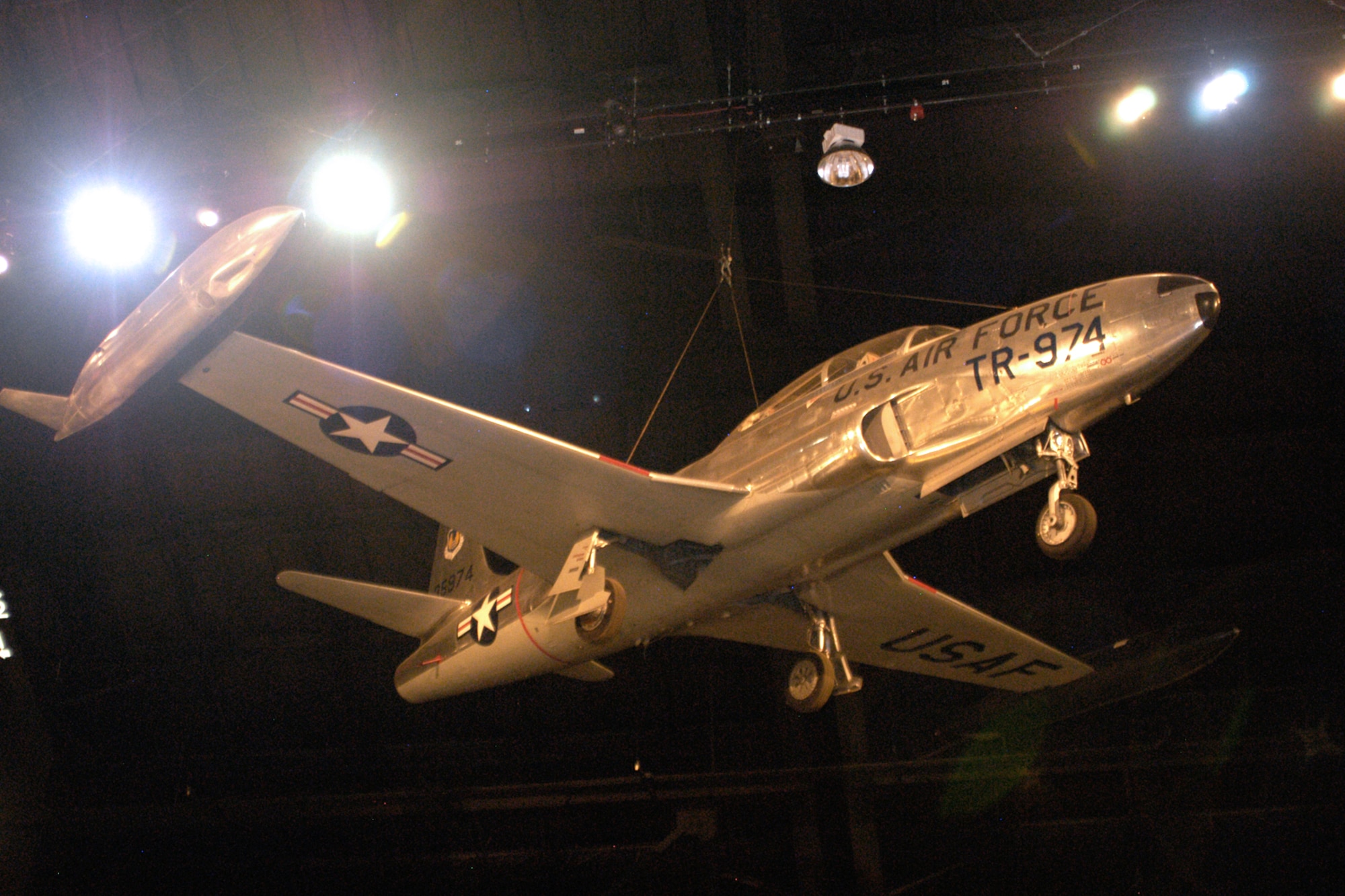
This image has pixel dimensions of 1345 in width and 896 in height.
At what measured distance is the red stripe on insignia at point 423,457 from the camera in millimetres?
5309

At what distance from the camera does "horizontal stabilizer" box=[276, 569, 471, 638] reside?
21.0 feet

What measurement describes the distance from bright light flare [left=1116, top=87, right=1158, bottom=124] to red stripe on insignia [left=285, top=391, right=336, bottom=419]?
221 inches

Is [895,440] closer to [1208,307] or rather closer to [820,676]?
[1208,307]

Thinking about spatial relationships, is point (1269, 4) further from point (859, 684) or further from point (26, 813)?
point (26, 813)

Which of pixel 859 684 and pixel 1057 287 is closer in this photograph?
pixel 859 684

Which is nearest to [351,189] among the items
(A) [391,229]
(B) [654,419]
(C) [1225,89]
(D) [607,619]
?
(A) [391,229]

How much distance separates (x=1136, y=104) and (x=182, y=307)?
6.14 meters

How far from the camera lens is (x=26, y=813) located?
27.5 ft

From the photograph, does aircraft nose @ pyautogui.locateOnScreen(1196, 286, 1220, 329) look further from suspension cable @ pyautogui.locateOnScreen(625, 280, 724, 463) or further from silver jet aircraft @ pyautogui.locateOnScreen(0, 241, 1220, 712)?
suspension cable @ pyautogui.locateOnScreen(625, 280, 724, 463)

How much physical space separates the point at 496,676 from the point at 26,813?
17.7ft

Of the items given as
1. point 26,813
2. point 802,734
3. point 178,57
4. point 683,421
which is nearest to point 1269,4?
point 683,421

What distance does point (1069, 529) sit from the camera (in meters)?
4.52

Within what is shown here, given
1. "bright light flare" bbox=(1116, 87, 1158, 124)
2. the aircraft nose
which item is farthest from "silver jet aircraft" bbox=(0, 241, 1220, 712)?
"bright light flare" bbox=(1116, 87, 1158, 124)

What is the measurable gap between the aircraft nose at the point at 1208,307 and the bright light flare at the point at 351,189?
5288mm
